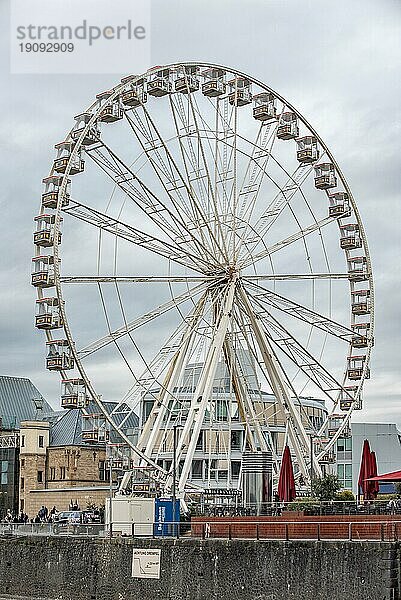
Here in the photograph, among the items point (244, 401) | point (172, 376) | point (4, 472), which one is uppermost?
point (172, 376)

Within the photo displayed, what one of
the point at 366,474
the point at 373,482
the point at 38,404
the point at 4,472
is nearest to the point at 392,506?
the point at 373,482

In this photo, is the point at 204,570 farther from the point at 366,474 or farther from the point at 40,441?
the point at 40,441

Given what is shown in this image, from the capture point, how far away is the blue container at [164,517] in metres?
44.4

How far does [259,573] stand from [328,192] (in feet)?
75.0

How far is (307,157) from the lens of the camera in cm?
5544

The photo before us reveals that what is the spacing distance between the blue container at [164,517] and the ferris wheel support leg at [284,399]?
7579 millimetres

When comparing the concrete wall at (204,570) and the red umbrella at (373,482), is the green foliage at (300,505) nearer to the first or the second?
the red umbrella at (373,482)

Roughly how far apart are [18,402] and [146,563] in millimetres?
61820

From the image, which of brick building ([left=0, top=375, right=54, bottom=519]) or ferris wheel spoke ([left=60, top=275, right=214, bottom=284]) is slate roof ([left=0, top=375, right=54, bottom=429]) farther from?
ferris wheel spoke ([left=60, top=275, right=214, bottom=284])

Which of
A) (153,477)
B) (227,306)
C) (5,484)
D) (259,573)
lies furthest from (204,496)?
(5,484)

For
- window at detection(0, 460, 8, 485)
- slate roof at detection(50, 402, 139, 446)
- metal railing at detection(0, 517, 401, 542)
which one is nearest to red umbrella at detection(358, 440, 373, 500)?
metal railing at detection(0, 517, 401, 542)

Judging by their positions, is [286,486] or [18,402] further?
[18,402]

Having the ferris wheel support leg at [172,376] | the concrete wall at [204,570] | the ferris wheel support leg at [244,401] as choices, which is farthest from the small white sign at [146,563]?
the ferris wheel support leg at [244,401]

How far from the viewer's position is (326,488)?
4781 centimetres
